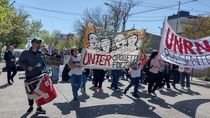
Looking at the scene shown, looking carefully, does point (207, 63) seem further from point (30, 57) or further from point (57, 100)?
point (30, 57)

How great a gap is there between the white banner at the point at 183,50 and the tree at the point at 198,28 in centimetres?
1640

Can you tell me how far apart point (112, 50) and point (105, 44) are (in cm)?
32

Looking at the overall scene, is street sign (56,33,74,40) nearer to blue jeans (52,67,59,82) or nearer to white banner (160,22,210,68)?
A: blue jeans (52,67,59,82)

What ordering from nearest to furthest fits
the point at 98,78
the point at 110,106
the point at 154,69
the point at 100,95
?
the point at 110,106 < the point at 100,95 < the point at 154,69 < the point at 98,78

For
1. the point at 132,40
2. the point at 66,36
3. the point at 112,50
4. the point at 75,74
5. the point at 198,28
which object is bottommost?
the point at 75,74

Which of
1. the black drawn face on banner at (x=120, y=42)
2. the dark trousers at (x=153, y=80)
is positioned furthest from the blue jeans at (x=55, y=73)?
the black drawn face on banner at (x=120, y=42)

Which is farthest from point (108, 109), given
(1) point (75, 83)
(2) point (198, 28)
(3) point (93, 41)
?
(2) point (198, 28)

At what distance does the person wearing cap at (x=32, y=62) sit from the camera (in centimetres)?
766

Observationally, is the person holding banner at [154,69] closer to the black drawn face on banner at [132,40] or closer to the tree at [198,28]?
the black drawn face on banner at [132,40]

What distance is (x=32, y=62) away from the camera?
25.2 feet

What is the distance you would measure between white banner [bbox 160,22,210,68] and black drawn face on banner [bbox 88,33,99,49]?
2.20 metres

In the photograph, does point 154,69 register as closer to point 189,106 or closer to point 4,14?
point 189,106

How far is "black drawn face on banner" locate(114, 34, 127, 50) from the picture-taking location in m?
10.2

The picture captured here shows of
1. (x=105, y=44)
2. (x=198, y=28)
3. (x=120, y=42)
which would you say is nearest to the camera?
(x=105, y=44)
